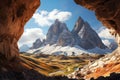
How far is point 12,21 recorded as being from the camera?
5747cm

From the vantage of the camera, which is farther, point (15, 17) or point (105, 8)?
point (105, 8)

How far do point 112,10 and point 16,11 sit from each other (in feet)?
82.5

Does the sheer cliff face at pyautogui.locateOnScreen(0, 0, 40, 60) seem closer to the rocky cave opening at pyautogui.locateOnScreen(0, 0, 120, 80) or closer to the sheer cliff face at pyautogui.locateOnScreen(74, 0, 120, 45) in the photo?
the rocky cave opening at pyautogui.locateOnScreen(0, 0, 120, 80)

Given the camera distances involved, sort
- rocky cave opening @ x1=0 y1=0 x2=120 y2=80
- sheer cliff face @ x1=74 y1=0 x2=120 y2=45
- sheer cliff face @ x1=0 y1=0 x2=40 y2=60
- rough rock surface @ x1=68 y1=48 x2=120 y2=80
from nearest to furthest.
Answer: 1. rocky cave opening @ x1=0 y1=0 x2=120 y2=80
2. sheer cliff face @ x1=0 y1=0 x2=40 y2=60
3. sheer cliff face @ x1=74 y1=0 x2=120 y2=45
4. rough rock surface @ x1=68 y1=48 x2=120 y2=80

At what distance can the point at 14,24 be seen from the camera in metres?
59.1

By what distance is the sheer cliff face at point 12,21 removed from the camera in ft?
175

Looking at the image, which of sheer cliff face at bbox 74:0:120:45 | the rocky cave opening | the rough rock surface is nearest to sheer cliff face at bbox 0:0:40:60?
the rocky cave opening

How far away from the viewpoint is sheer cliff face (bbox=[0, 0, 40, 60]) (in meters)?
53.4

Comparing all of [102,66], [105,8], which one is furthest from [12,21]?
[102,66]

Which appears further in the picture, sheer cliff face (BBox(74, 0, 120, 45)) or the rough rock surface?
the rough rock surface

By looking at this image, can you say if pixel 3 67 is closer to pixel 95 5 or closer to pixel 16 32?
pixel 16 32

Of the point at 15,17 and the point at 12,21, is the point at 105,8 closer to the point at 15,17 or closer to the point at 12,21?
the point at 15,17

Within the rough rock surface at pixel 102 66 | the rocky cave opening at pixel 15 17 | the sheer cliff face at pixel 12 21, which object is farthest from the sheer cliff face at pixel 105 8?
the sheer cliff face at pixel 12 21

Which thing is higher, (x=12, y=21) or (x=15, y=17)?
(x=15, y=17)
